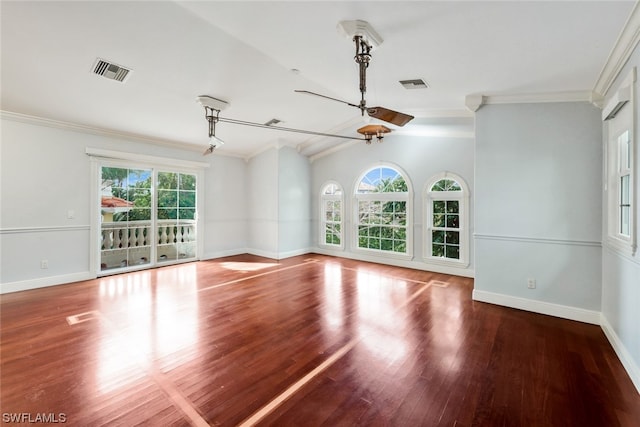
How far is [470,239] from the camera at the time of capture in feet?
16.5

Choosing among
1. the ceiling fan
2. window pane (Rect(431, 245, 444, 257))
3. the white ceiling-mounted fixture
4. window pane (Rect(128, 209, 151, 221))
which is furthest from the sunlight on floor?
the white ceiling-mounted fixture

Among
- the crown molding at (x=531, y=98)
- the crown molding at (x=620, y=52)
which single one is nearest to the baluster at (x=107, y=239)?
the crown molding at (x=531, y=98)

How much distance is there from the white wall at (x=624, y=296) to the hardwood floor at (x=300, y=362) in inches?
6.0

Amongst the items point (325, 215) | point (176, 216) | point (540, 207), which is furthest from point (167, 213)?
point (540, 207)

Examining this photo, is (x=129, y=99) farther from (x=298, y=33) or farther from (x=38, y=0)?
(x=298, y=33)

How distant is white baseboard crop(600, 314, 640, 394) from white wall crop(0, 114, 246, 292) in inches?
277

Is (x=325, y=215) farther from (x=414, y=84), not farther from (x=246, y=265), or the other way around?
(x=414, y=84)

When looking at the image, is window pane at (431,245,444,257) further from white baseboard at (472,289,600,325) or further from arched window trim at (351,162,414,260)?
white baseboard at (472,289,600,325)

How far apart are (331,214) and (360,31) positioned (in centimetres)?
518

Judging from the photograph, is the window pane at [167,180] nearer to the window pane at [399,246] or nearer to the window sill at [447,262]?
the window pane at [399,246]

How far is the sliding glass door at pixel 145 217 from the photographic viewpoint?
507 cm

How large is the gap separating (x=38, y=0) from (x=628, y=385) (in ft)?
18.3

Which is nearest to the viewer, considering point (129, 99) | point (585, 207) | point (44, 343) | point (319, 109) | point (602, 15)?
point (602, 15)

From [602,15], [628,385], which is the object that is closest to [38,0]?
[602,15]
